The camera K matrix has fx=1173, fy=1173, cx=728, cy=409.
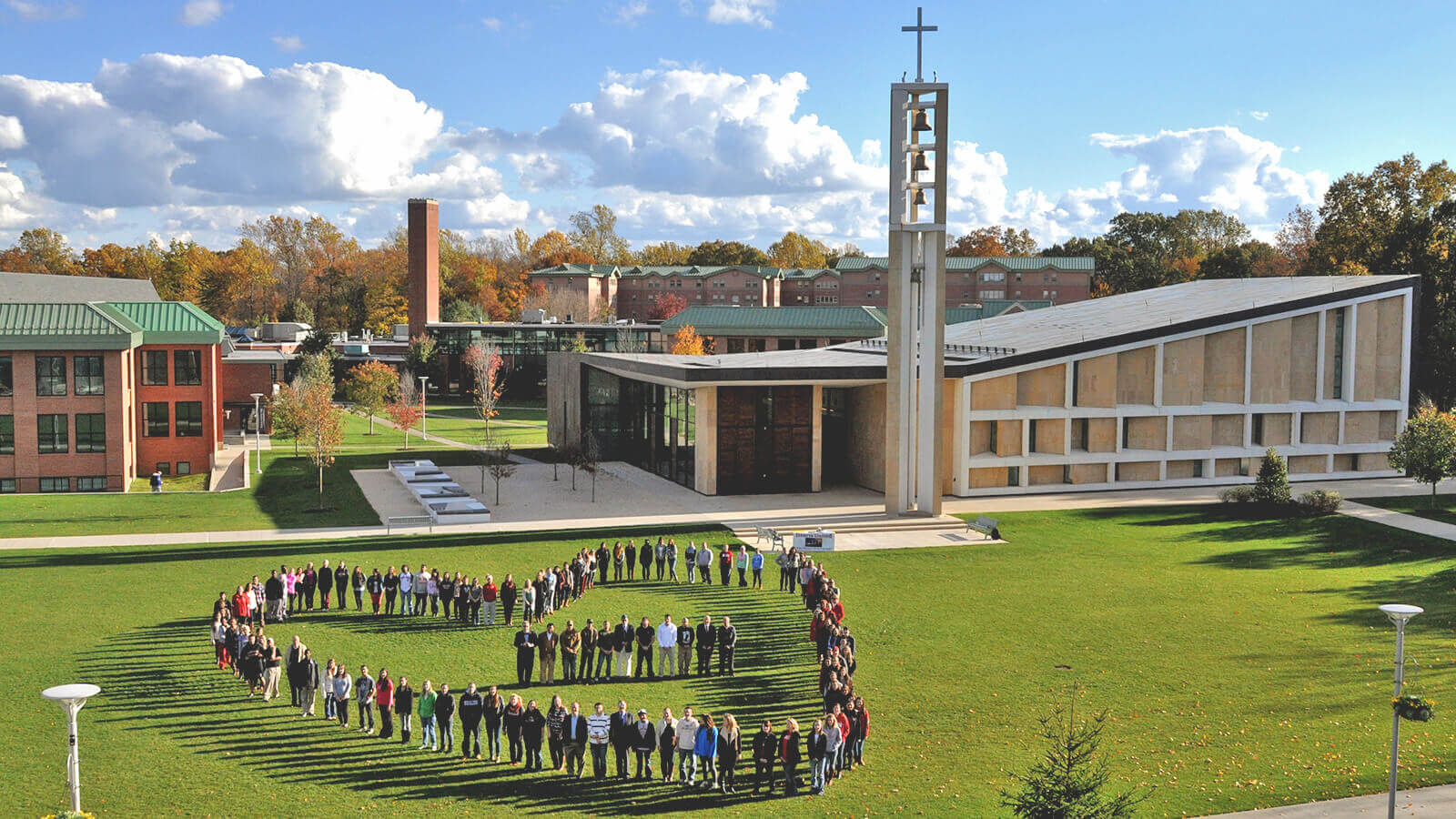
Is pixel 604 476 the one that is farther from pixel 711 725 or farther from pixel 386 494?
pixel 711 725

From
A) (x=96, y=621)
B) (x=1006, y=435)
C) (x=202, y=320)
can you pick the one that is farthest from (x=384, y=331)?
(x=96, y=621)

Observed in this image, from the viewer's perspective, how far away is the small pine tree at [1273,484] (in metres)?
39.6

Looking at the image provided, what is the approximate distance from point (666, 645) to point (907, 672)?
4647 mm

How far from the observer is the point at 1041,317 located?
5681 cm

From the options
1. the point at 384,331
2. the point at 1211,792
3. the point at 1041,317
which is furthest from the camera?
the point at 384,331

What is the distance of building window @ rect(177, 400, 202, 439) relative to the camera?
50750 mm

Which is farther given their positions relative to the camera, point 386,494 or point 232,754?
point 386,494

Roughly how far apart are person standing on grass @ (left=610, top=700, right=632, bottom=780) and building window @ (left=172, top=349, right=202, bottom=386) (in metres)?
39.9

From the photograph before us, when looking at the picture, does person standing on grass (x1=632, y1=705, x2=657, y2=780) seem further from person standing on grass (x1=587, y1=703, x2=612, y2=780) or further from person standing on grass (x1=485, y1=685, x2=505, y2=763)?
person standing on grass (x1=485, y1=685, x2=505, y2=763)

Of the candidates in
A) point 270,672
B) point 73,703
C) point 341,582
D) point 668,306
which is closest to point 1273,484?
point 341,582

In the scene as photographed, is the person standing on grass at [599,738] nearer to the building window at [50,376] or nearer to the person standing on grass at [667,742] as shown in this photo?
the person standing on grass at [667,742]

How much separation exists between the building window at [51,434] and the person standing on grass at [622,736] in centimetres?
3646

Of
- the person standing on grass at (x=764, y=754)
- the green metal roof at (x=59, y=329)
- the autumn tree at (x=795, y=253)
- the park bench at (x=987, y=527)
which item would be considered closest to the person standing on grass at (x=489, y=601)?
the person standing on grass at (x=764, y=754)

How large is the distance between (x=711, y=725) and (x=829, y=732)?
5.59 ft
